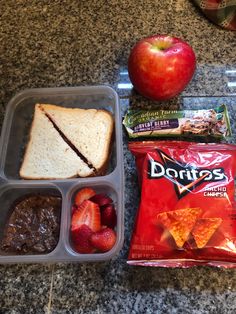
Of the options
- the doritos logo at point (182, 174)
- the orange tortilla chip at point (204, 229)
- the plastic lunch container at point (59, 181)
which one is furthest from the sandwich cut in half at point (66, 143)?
the orange tortilla chip at point (204, 229)

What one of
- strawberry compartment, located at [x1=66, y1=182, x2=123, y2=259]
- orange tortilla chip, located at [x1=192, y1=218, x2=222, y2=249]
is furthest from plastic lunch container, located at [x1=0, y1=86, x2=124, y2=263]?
orange tortilla chip, located at [x1=192, y1=218, x2=222, y2=249]

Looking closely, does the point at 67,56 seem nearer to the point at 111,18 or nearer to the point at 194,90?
the point at 111,18

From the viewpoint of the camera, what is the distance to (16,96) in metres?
0.82

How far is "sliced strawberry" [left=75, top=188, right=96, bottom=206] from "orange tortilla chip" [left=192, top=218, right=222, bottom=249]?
0.22 m

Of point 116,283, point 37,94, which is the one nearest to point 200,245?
point 116,283

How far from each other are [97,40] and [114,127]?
0.98 ft

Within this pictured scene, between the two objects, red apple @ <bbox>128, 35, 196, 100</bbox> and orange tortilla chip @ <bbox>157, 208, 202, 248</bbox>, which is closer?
orange tortilla chip @ <bbox>157, 208, 202, 248</bbox>

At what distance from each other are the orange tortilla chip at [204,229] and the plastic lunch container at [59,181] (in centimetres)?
14

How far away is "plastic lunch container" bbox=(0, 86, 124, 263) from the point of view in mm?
640

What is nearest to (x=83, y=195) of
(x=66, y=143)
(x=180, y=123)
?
(x=66, y=143)

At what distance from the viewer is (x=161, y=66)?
75cm

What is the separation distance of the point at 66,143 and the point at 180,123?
27 centimetres

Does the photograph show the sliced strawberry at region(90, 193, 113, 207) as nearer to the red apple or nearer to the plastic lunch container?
the plastic lunch container

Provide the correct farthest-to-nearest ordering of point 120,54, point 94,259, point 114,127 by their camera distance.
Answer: point 120,54, point 114,127, point 94,259
